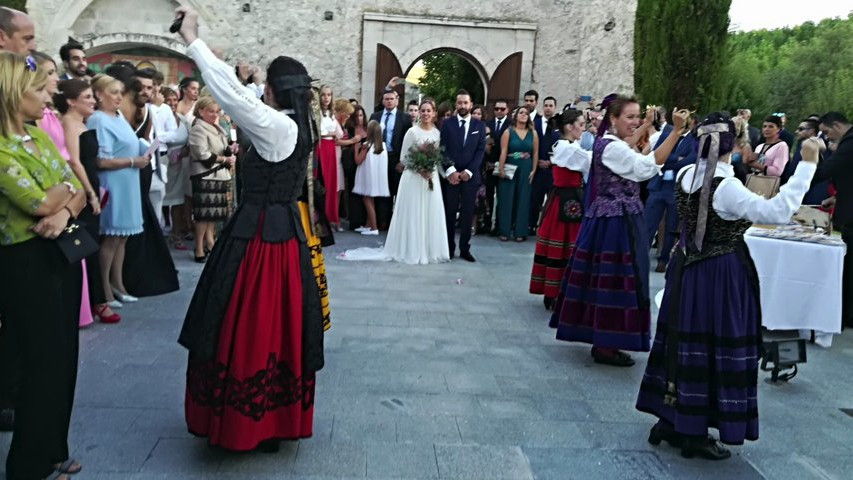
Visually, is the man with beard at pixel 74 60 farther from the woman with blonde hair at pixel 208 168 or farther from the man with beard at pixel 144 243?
the woman with blonde hair at pixel 208 168

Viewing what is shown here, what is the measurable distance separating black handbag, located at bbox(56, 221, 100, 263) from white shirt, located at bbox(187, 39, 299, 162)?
30.8 inches

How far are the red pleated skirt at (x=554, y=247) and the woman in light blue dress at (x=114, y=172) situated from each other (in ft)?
11.5

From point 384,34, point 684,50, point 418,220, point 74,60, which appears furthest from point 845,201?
point 384,34

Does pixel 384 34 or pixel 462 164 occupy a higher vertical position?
pixel 384 34

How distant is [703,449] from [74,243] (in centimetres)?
312

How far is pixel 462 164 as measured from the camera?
876 centimetres

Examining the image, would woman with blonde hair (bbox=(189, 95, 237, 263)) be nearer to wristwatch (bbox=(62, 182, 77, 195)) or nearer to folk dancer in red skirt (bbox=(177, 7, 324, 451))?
folk dancer in red skirt (bbox=(177, 7, 324, 451))

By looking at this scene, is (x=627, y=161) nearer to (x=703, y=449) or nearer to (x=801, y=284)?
(x=703, y=449)

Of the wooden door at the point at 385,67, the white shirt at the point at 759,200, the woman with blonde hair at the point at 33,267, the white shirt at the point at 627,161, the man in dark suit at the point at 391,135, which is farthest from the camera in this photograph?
the wooden door at the point at 385,67

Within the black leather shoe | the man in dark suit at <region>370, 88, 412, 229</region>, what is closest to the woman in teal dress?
the man in dark suit at <region>370, 88, 412, 229</region>

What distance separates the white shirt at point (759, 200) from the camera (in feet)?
10.9

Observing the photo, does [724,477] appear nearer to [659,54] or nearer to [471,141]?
[471,141]

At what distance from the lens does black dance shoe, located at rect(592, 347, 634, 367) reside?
16.5 ft

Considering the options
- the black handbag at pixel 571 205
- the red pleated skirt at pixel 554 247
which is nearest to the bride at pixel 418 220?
the red pleated skirt at pixel 554 247
